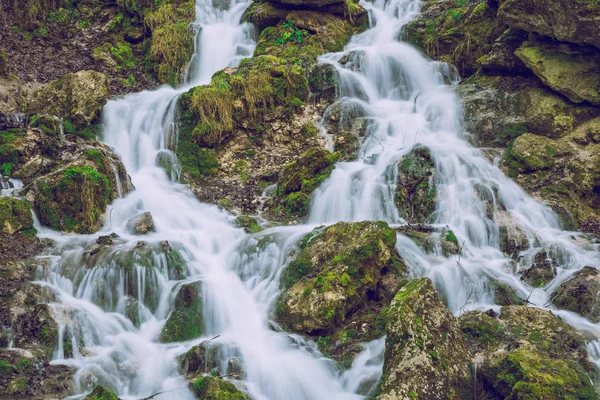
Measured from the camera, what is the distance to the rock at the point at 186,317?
7438mm

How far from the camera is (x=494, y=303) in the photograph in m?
8.01

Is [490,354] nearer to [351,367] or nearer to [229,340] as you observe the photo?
[351,367]

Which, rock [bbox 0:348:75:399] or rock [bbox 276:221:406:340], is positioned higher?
rock [bbox 0:348:75:399]

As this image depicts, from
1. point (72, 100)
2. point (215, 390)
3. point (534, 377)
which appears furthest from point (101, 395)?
point (72, 100)

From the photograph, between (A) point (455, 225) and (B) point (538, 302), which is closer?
(B) point (538, 302)

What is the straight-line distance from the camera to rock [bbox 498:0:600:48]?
1035 cm

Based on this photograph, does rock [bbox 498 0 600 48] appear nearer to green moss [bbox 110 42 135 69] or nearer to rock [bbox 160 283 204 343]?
rock [bbox 160 283 204 343]

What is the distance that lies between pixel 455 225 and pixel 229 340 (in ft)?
15.8

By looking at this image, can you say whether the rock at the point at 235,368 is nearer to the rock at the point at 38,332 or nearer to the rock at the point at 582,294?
the rock at the point at 38,332

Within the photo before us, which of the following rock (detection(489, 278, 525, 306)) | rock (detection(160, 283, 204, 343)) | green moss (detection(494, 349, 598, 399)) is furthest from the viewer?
rock (detection(489, 278, 525, 306))

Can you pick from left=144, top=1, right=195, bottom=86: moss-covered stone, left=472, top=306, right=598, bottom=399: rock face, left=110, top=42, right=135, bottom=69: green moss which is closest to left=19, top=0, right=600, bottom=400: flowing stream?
left=472, top=306, right=598, bottom=399: rock face

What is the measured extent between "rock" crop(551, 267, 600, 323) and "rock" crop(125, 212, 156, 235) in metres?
6.57

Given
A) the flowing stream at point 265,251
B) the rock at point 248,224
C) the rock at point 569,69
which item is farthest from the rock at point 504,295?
the rock at point 569,69

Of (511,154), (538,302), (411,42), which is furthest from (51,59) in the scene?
(538,302)
